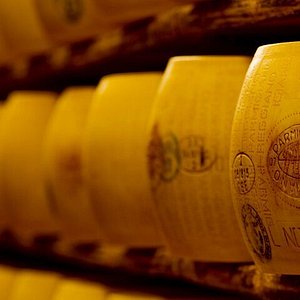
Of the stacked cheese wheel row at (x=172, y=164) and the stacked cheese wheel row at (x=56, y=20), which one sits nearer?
the stacked cheese wheel row at (x=172, y=164)

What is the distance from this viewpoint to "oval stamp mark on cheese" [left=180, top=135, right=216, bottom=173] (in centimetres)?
93

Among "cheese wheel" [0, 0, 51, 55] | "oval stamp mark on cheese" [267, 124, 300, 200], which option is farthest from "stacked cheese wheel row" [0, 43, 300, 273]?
"cheese wheel" [0, 0, 51, 55]

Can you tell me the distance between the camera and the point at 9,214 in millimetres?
1545

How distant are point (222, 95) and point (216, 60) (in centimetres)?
5

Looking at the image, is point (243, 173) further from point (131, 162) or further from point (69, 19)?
point (69, 19)

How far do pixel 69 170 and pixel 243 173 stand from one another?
1.97 feet

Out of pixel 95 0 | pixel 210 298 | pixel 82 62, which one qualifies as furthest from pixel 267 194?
pixel 82 62

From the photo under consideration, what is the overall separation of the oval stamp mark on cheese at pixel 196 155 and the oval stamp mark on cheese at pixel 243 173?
0.41ft

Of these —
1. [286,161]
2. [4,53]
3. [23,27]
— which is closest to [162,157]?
[286,161]

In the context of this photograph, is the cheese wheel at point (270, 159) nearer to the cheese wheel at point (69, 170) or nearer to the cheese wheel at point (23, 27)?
the cheese wheel at point (69, 170)

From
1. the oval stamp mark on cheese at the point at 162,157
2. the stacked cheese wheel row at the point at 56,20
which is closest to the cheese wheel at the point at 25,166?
the stacked cheese wheel row at the point at 56,20

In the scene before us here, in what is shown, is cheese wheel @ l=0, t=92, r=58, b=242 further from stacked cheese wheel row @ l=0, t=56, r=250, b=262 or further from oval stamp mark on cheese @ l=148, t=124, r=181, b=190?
oval stamp mark on cheese @ l=148, t=124, r=181, b=190

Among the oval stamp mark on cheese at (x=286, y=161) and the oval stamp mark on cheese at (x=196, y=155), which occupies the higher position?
the oval stamp mark on cheese at (x=286, y=161)

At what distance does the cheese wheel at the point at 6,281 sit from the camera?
1.51m
